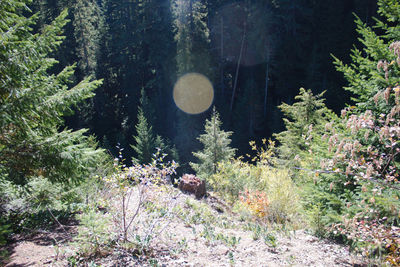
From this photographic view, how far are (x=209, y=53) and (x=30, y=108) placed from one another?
910 inches

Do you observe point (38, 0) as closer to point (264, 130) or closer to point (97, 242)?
point (264, 130)

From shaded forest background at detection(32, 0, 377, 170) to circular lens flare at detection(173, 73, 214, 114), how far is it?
68cm

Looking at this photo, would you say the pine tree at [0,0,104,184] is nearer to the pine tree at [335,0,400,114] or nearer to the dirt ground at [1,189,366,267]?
the dirt ground at [1,189,366,267]

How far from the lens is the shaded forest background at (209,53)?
24781 millimetres

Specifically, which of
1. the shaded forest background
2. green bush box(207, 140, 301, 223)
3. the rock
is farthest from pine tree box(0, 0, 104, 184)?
the shaded forest background

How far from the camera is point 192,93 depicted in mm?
24203

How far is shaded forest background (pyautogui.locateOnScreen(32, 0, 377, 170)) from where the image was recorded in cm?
2478

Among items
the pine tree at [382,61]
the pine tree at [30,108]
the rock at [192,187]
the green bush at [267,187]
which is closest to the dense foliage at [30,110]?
the pine tree at [30,108]

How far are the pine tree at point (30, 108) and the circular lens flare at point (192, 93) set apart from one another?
19.9 meters

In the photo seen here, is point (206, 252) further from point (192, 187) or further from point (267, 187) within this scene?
point (192, 187)

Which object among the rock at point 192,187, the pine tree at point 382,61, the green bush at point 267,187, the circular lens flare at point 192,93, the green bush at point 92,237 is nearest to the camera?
the green bush at point 92,237

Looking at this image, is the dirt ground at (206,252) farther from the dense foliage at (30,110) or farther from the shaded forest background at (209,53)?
the shaded forest background at (209,53)

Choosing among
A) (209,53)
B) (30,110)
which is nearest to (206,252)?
(30,110)

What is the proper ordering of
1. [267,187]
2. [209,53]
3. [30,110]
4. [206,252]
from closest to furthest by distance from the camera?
[206,252] → [30,110] → [267,187] → [209,53]
